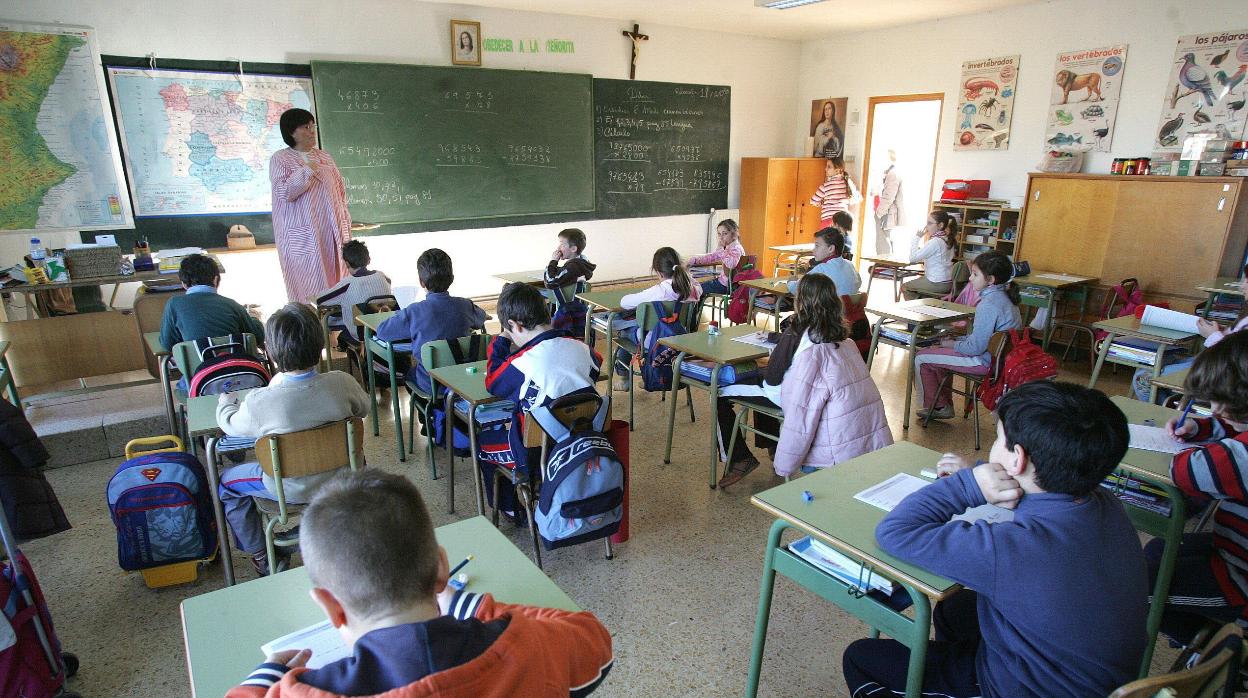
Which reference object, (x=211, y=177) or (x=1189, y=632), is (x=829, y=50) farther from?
(x=1189, y=632)

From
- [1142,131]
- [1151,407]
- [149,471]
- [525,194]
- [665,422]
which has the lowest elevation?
[665,422]

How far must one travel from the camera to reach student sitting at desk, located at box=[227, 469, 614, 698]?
85 centimetres

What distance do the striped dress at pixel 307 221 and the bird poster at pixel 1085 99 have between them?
6748 mm

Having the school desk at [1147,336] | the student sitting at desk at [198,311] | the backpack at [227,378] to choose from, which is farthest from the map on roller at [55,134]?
the school desk at [1147,336]

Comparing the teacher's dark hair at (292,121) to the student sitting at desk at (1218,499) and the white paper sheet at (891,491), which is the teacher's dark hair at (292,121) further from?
the student sitting at desk at (1218,499)

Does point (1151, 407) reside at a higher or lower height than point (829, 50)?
lower

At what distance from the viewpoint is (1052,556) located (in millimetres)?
1250

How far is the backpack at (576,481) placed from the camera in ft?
8.11

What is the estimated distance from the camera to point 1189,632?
191 centimetres

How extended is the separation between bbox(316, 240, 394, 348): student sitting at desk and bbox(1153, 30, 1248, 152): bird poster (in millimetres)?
6751

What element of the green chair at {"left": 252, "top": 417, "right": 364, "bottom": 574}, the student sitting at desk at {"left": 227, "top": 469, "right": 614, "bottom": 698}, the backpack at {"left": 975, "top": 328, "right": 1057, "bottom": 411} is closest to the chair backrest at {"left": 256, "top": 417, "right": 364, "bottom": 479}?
the green chair at {"left": 252, "top": 417, "right": 364, "bottom": 574}

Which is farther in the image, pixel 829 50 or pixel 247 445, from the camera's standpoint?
pixel 829 50

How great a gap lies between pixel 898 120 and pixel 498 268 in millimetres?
6688

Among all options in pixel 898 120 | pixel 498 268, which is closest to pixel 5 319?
pixel 498 268
